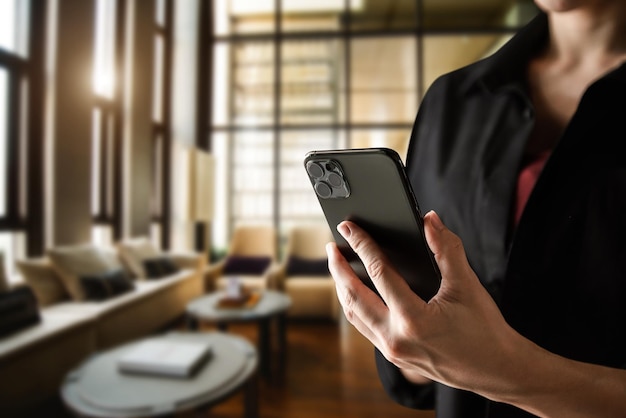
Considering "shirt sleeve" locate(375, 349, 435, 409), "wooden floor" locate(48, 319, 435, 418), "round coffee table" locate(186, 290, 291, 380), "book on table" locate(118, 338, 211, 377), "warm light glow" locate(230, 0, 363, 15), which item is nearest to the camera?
"shirt sleeve" locate(375, 349, 435, 409)

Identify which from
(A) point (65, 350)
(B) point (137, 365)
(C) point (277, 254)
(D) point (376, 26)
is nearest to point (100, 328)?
(A) point (65, 350)

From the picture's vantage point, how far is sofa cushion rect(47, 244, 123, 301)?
2.20m

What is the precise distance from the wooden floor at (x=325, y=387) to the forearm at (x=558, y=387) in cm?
140

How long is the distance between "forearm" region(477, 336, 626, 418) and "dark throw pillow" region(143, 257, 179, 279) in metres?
3.05

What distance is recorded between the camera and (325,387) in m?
2.13

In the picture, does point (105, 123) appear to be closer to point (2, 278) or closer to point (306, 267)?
point (2, 278)

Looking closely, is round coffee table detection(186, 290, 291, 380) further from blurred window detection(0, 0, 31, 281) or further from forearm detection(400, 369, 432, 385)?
forearm detection(400, 369, 432, 385)

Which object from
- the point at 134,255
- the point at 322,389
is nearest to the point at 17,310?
the point at 134,255

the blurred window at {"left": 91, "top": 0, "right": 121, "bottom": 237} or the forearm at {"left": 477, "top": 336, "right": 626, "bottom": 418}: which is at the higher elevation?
the blurred window at {"left": 91, "top": 0, "right": 121, "bottom": 237}

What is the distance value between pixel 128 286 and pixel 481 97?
8.48 ft

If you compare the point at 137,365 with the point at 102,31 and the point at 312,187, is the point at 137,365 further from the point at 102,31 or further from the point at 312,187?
the point at 102,31

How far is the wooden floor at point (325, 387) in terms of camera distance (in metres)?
1.88

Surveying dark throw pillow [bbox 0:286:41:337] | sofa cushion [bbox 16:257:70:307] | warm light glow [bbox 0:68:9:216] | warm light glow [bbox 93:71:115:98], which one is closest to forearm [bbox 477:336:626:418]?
dark throw pillow [bbox 0:286:41:337]

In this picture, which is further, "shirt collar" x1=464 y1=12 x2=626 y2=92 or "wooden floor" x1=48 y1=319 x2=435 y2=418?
"wooden floor" x1=48 y1=319 x2=435 y2=418
